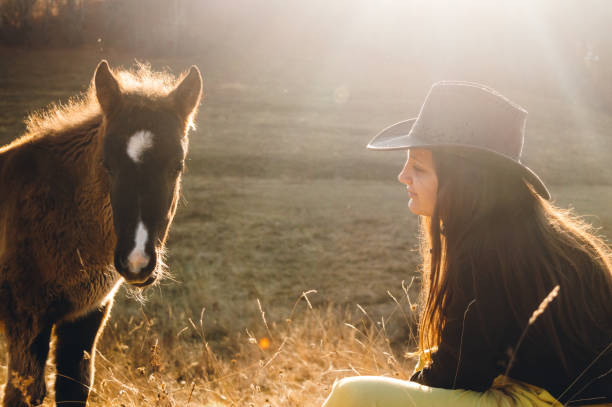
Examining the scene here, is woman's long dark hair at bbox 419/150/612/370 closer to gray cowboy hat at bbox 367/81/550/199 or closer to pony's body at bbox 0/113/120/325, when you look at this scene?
gray cowboy hat at bbox 367/81/550/199

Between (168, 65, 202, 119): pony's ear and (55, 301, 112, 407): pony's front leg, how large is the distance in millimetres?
1530

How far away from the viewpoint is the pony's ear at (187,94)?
3.39 meters

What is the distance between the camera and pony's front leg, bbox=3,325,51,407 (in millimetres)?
3178

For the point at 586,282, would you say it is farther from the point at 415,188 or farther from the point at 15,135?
the point at 15,135

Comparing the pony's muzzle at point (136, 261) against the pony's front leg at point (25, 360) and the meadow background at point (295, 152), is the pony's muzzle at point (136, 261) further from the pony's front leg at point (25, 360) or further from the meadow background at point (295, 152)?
the pony's front leg at point (25, 360)

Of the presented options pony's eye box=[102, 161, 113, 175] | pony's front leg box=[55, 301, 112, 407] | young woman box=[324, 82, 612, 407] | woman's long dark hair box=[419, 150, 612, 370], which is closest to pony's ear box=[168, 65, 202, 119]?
pony's eye box=[102, 161, 113, 175]

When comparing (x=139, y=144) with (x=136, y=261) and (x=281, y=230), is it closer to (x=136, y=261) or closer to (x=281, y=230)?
(x=136, y=261)

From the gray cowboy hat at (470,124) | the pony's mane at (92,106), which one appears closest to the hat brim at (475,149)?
the gray cowboy hat at (470,124)

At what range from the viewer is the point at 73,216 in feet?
10.9

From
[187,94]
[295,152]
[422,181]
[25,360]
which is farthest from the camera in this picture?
[295,152]

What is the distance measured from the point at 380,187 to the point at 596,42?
82.4 feet

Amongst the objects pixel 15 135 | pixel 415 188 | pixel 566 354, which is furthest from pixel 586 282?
pixel 15 135

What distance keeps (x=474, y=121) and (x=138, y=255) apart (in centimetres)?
183

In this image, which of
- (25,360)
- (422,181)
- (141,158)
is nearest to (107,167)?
(141,158)
